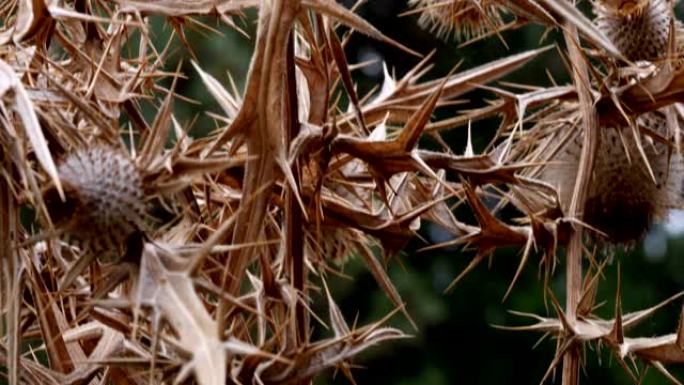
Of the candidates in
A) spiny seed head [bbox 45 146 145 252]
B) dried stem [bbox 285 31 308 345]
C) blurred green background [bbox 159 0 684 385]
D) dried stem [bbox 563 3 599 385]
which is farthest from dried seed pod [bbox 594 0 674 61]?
blurred green background [bbox 159 0 684 385]

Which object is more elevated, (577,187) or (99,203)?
(99,203)

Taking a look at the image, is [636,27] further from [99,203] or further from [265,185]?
[99,203]

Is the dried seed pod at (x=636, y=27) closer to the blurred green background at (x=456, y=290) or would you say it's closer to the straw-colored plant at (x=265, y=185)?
the straw-colored plant at (x=265, y=185)

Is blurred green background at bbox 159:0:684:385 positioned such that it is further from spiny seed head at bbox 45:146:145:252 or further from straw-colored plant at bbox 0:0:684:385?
spiny seed head at bbox 45:146:145:252

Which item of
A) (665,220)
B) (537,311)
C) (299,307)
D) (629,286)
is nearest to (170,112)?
(299,307)

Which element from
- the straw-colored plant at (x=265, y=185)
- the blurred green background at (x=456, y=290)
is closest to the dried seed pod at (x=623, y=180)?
the straw-colored plant at (x=265, y=185)

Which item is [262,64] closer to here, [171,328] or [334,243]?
[171,328]

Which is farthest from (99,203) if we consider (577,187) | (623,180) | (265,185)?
(623,180)
